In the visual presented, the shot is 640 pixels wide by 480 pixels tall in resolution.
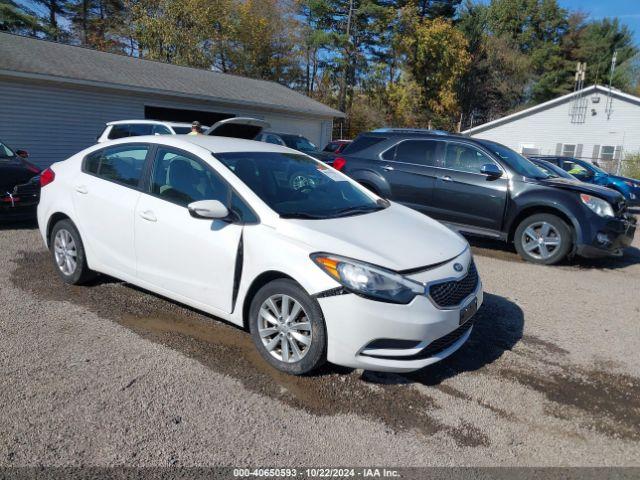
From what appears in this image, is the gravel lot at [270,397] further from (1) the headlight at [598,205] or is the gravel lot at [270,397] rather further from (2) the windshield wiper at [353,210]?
(1) the headlight at [598,205]

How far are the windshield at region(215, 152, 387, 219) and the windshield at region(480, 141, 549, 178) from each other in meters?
3.98

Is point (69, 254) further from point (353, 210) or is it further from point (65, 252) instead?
point (353, 210)

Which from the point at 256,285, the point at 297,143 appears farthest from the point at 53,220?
the point at 297,143

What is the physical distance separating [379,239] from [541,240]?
4841 mm

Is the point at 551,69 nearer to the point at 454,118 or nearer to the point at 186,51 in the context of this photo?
the point at 454,118

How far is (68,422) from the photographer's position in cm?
303

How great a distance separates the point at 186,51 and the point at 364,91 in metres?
14.9

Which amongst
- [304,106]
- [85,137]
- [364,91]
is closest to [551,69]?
[364,91]

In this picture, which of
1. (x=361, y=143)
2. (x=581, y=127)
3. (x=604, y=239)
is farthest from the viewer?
(x=581, y=127)

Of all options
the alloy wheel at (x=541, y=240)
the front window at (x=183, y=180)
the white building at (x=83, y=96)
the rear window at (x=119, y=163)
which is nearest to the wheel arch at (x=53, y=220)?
the rear window at (x=119, y=163)

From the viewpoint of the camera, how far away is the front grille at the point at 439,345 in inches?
135

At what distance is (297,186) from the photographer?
441 centimetres

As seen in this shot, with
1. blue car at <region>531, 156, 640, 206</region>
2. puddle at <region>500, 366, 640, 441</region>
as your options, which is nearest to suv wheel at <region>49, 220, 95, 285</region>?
puddle at <region>500, 366, 640, 441</region>

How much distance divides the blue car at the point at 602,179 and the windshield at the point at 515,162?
6904 millimetres
